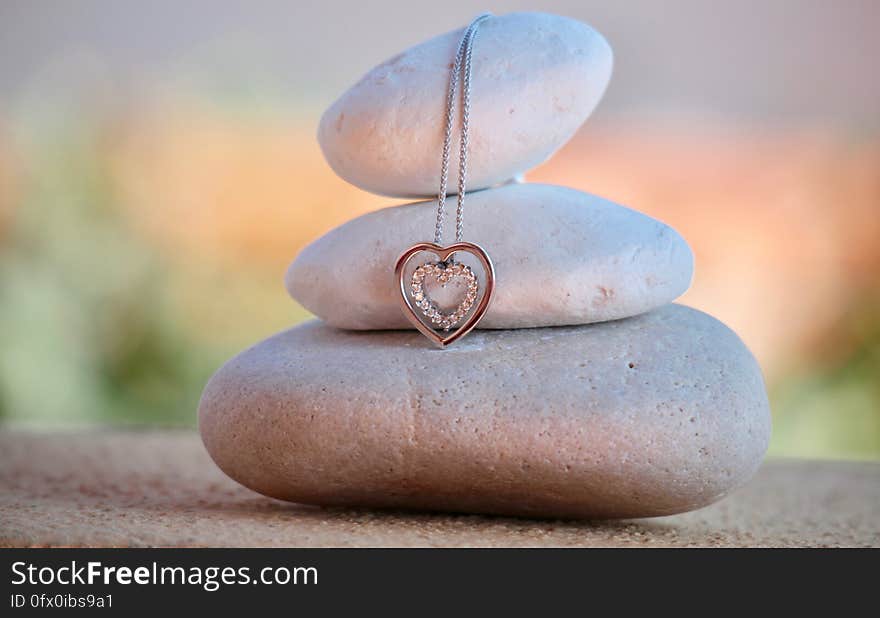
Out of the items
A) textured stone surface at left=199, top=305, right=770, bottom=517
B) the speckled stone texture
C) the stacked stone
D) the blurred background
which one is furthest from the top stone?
the blurred background

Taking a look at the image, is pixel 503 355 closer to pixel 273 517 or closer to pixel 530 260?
pixel 530 260

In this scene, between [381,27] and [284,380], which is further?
[381,27]

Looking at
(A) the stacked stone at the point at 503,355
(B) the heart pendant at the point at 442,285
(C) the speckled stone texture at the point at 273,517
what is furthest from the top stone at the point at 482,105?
(C) the speckled stone texture at the point at 273,517

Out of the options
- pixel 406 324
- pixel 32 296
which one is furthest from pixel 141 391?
pixel 406 324

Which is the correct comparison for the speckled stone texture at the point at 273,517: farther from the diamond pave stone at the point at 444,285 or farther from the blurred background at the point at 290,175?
the blurred background at the point at 290,175

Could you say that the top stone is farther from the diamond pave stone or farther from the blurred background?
the blurred background

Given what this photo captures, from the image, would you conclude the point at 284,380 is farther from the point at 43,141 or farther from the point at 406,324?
the point at 43,141

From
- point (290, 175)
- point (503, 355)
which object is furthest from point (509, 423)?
point (290, 175)
